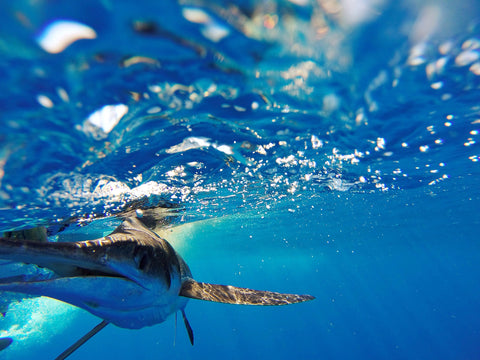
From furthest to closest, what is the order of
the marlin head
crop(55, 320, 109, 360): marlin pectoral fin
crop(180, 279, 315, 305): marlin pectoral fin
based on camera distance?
1. crop(180, 279, 315, 305): marlin pectoral fin
2. crop(55, 320, 109, 360): marlin pectoral fin
3. the marlin head

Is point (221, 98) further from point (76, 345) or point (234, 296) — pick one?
point (76, 345)

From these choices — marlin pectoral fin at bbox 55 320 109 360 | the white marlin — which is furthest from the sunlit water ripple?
marlin pectoral fin at bbox 55 320 109 360

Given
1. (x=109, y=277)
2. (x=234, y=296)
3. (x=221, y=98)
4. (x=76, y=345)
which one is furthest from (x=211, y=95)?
(x=76, y=345)

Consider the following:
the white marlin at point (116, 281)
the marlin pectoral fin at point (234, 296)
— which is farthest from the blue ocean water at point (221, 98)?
the marlin pectoral fin at point (234, 296)

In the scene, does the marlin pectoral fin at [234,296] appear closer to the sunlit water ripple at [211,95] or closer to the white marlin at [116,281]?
the white marlin at [116,281]

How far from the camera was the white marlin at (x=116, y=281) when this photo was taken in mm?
2967

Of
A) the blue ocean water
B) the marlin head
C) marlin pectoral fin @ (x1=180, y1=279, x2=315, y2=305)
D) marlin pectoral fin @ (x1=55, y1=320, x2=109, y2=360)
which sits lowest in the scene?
marlin pectoral fin @ (x1=55, y1=320, x2=109, y2=360)

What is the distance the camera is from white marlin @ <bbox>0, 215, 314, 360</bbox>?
297 centimetres

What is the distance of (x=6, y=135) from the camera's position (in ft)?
14.9

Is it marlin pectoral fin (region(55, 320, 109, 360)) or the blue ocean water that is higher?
the blue ocean water

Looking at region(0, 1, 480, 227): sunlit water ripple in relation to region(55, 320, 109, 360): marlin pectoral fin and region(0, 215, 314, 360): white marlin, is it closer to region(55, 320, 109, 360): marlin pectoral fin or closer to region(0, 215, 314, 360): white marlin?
region(0, 215, 314, 360): white marlin

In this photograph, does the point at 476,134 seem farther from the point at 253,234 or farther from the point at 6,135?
the point at 253,234

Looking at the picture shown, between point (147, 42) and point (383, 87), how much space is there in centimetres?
471

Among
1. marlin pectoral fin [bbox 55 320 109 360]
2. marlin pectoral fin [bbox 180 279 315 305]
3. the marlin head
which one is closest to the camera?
the marlin head
